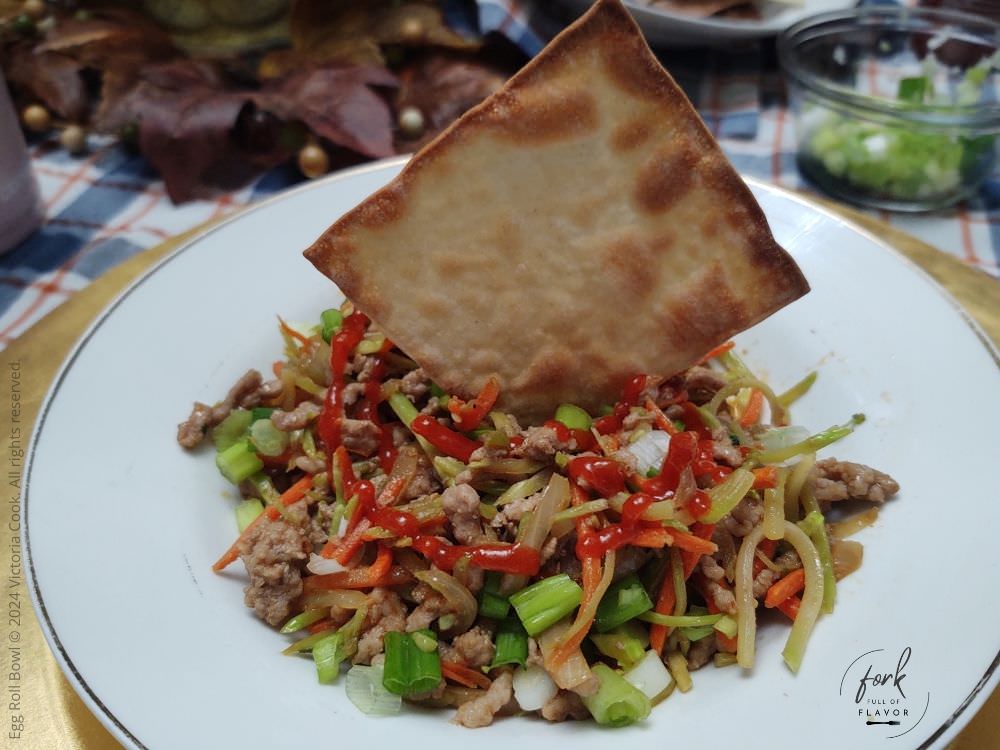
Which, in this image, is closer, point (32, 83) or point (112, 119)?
point (112, 119)

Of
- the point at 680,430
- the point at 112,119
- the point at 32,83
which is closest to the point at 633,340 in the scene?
the point at 680,430

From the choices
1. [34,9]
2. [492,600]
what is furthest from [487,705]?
[34,9]

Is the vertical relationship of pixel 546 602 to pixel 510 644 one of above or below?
above

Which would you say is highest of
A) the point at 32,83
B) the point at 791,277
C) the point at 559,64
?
the point at 559,64

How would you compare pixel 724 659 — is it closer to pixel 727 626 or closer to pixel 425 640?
pixel 727 626

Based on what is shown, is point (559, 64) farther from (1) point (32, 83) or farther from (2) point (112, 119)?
(1) point (32, 83)

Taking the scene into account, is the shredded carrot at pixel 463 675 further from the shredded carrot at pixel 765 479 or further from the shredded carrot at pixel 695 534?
the shredded carrot at pixel 765 479

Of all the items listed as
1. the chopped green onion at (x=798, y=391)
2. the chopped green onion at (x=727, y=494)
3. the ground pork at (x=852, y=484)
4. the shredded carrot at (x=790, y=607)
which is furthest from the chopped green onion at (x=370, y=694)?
the chopped green onion at (x=798, y=391)

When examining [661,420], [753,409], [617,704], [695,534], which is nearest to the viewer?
[617,704]
